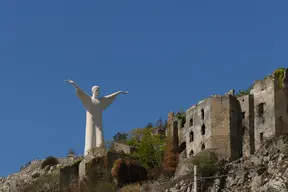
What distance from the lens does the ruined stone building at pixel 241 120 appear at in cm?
8144

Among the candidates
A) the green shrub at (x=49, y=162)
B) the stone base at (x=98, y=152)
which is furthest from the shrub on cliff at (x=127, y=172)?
the green shrub at (x=49, y=162)

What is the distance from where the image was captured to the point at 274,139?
78188mm

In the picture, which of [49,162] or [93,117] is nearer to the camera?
[93,117]

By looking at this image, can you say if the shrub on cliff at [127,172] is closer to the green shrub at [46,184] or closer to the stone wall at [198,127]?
the stone wall at [198,127]

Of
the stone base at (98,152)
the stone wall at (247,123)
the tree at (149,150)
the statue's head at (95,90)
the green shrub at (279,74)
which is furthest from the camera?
the statue's head at (95,90)

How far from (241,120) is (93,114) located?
15.1 m

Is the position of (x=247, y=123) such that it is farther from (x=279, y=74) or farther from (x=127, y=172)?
(x=127, y=172)

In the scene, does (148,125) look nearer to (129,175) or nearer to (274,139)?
(129,175)

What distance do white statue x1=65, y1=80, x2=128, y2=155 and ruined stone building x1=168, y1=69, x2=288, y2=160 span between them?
9.59m

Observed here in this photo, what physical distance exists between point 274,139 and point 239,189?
16.8 ft

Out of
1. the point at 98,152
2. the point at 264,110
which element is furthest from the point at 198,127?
the point at 98,152

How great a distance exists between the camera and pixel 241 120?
83875 mm

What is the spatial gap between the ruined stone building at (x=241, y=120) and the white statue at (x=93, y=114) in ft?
31.5

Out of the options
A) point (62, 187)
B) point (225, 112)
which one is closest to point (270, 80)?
point (225, 112)
